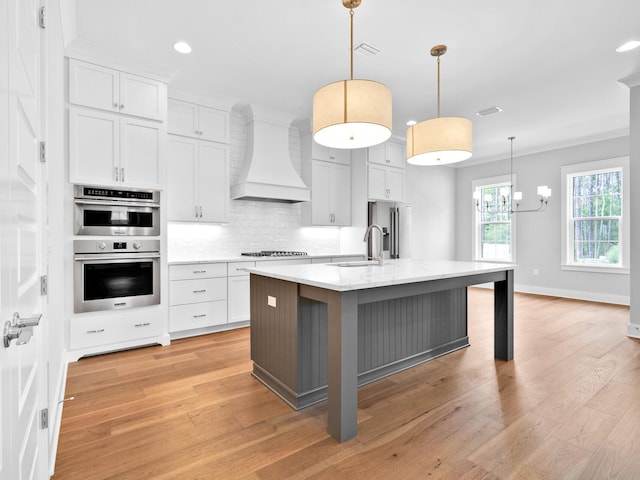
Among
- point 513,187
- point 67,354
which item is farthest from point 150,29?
point 513,187

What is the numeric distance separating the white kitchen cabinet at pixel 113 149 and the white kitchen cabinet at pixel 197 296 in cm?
99

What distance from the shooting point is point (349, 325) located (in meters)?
1.90

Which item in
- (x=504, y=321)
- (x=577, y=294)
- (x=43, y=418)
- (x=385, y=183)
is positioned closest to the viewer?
(x=43, y=418)

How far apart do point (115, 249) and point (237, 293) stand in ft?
4.56

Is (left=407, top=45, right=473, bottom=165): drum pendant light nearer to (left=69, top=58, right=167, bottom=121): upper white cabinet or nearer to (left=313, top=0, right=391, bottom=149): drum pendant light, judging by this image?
(left=313, top=0, right=391, bottom=149): drum pendant light

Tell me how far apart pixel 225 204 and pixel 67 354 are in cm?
220

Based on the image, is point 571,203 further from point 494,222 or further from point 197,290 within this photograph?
point 197,290

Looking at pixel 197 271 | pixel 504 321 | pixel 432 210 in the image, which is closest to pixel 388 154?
pixel 432 210

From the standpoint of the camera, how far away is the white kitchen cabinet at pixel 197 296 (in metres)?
3.68

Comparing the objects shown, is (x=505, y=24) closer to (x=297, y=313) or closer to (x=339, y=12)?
(x=339, y=12)

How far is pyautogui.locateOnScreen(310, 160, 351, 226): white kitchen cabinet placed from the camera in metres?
5.07

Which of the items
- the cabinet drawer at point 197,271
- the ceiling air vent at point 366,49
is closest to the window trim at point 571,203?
the ceiling air vent at point 366,49

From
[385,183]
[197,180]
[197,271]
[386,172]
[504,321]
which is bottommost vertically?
[504,321]

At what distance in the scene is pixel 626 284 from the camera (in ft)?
17.8
